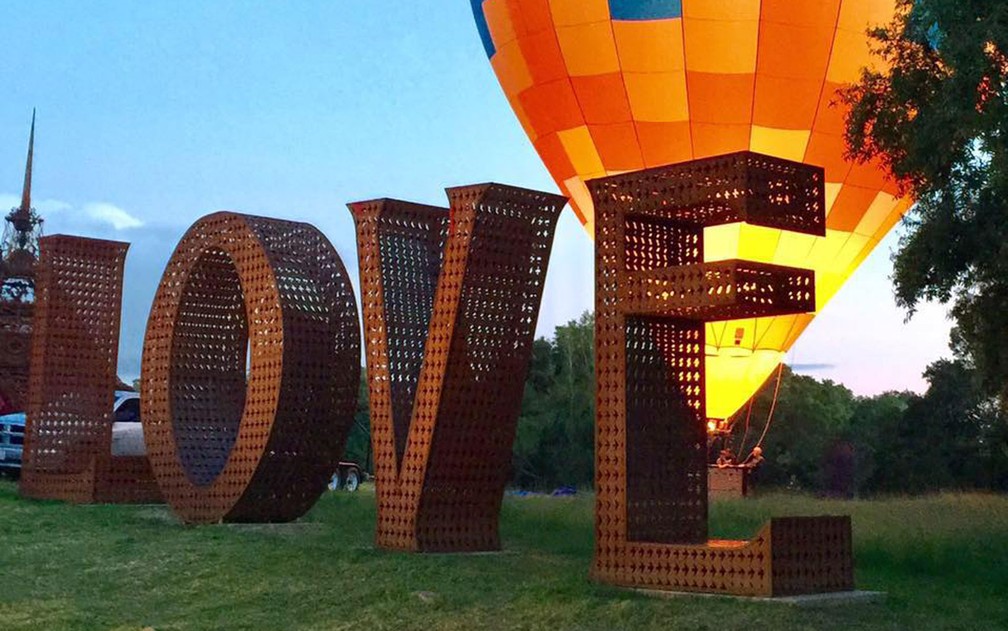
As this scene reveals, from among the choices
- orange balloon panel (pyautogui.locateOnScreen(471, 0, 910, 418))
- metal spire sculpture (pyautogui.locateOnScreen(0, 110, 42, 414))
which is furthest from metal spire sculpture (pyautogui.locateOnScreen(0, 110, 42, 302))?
orange balloon panel (pyautogui.locateOnScreen(471, 0, 910, 418))

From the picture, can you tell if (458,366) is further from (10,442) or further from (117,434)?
(10,442)

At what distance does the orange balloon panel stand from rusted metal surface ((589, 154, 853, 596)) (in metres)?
6.55

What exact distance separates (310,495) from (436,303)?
3.46 m

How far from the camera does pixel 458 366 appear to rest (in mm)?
13125

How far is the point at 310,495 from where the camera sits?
15492 mm

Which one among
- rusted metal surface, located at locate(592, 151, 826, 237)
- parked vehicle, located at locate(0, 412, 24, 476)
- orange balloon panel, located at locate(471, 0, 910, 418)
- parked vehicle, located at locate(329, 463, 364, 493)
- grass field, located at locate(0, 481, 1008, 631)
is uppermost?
orange balloon panel, located at locate(471, 0, 910, 418)

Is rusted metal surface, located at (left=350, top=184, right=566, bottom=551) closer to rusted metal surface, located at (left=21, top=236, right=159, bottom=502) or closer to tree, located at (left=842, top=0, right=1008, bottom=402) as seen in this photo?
tree, located at (left=842, top=0, right=1008, bottom=402)

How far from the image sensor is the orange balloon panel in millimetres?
18156

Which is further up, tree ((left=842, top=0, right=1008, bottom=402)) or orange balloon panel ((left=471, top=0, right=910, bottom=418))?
orange balloon panel ((left=471, top=0, right=910, bottom=418))

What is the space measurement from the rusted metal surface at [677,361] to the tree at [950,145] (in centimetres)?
244

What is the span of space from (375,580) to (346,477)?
61.3ft

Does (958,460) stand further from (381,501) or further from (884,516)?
(381,501)

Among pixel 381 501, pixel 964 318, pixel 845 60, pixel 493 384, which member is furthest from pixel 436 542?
pixel 845 60

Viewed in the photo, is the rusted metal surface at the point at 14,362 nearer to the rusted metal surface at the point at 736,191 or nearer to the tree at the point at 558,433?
the tree at the point at 558,433
